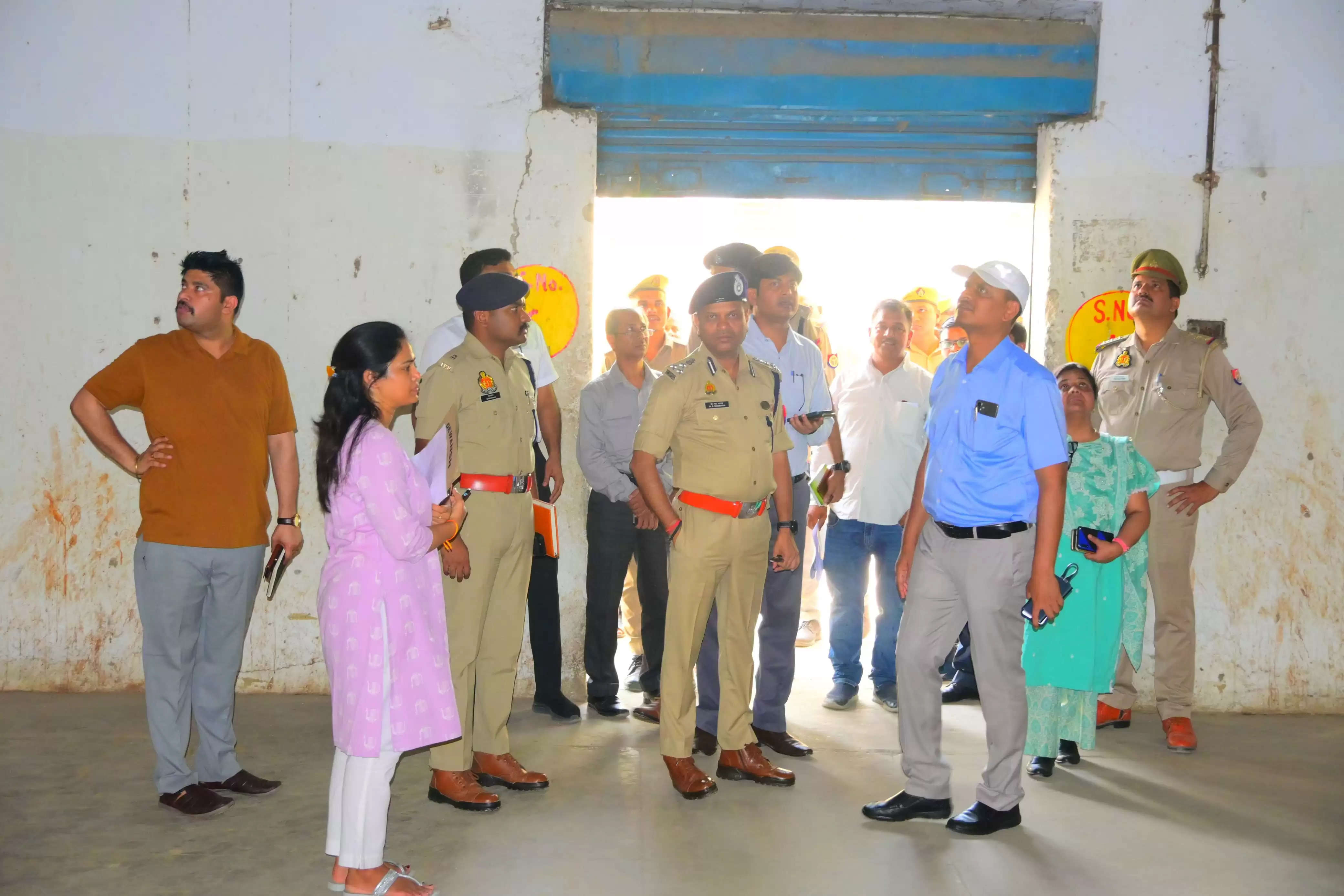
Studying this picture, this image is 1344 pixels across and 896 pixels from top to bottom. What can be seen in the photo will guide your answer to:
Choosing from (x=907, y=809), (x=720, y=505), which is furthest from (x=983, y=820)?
(x=720, y=505)

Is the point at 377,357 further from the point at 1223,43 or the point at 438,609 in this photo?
the point at 1223,43

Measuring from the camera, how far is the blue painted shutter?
17.5 ft

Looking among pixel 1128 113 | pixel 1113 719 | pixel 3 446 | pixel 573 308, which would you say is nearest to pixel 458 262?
pixel 573 308

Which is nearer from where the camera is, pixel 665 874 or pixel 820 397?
pixel 665 874

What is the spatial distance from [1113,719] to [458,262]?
370cm

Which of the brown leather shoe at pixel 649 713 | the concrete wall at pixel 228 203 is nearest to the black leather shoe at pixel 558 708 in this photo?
the brown leather shoe at pixel 649 713

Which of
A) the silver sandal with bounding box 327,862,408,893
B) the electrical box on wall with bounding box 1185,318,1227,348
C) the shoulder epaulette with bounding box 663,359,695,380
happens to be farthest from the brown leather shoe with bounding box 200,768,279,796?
the electrical box on wall with bounding box 1185,318,1227,348

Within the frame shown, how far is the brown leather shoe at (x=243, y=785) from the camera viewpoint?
389 cm

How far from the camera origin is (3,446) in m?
5.16

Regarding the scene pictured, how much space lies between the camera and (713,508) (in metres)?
3.94

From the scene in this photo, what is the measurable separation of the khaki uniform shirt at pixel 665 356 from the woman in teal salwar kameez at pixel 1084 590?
6.62 ft

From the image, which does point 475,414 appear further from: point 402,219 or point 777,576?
point 402,219

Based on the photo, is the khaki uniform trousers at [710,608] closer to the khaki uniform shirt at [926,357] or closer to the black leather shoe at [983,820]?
the black leather shoe at [983,820]

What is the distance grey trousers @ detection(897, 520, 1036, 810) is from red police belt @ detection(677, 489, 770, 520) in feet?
2.01
